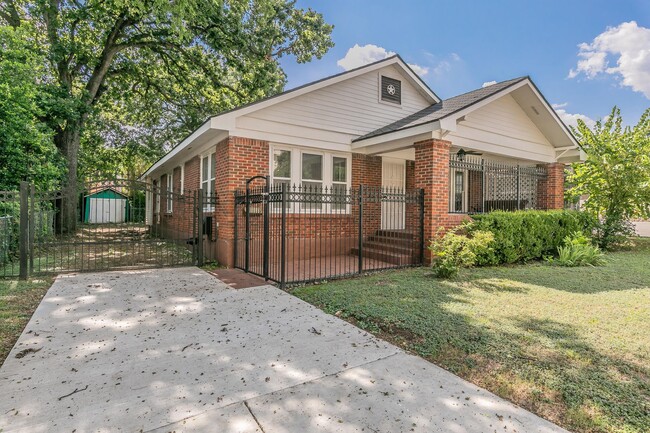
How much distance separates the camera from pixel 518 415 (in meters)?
2.42

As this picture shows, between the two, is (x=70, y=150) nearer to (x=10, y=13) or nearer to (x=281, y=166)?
(x=10, y=13)

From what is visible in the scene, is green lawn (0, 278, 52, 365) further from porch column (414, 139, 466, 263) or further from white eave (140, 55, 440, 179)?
porch column (414, 139, 466, 263)

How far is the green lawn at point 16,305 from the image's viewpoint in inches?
151

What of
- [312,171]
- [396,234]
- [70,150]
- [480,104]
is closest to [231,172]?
[312,171]

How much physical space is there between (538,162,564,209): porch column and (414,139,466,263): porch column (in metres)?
5.63

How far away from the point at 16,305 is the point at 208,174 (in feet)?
19.6

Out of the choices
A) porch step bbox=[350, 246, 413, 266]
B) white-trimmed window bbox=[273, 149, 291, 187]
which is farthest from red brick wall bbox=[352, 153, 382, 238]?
white-trimmed window bbox=[273, 149, 291, 187]

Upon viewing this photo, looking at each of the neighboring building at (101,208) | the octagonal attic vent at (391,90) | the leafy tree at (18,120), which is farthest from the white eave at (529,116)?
the leafy tree at (18,120)

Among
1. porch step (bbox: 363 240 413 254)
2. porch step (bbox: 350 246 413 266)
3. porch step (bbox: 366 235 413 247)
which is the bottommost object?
porch step (bbox: 350 246 413 266)

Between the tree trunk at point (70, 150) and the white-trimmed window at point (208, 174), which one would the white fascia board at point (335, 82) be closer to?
the white-trimmed window at point (208, 174)

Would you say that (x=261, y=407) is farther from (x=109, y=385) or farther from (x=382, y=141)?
(x=382, y=141)

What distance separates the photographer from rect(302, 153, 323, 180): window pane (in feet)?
31.0

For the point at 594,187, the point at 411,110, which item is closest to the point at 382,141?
the point at 411,110

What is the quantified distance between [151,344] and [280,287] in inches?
109
